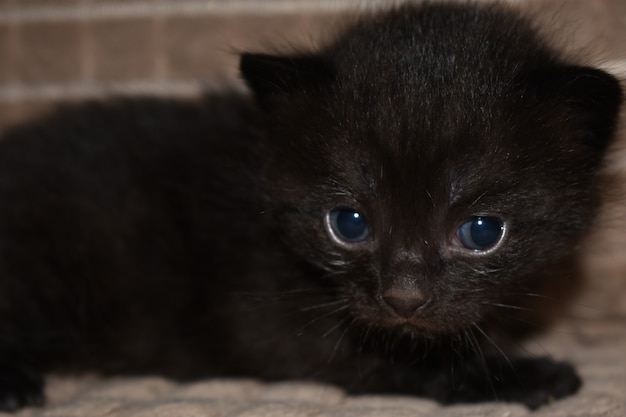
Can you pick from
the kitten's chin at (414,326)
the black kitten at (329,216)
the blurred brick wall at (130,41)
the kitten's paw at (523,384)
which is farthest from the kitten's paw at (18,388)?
the blurred brick wall at (130,41)

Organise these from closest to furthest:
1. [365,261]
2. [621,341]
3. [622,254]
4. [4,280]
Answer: [365,261]
[4,280]
[621,341]
[622,254]

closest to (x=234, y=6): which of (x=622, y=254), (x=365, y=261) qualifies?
(x=365, y=261)

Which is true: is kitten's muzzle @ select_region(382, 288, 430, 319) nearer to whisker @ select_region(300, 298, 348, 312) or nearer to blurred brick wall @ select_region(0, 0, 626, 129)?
whisker @ select_region(300, 298, 348, 312)

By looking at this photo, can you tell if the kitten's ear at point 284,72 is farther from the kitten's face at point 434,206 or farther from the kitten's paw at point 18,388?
the kitten's paw at point 18,388

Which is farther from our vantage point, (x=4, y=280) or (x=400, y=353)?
(x=4, y=280)

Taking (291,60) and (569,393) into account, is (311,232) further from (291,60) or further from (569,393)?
(569,393)

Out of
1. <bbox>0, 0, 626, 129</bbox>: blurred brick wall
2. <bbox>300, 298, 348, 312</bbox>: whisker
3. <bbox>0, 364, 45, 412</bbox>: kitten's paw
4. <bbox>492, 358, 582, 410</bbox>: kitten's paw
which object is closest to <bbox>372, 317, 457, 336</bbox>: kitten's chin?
<bbox>300, 298, 348, 312</bbox>: whisker
